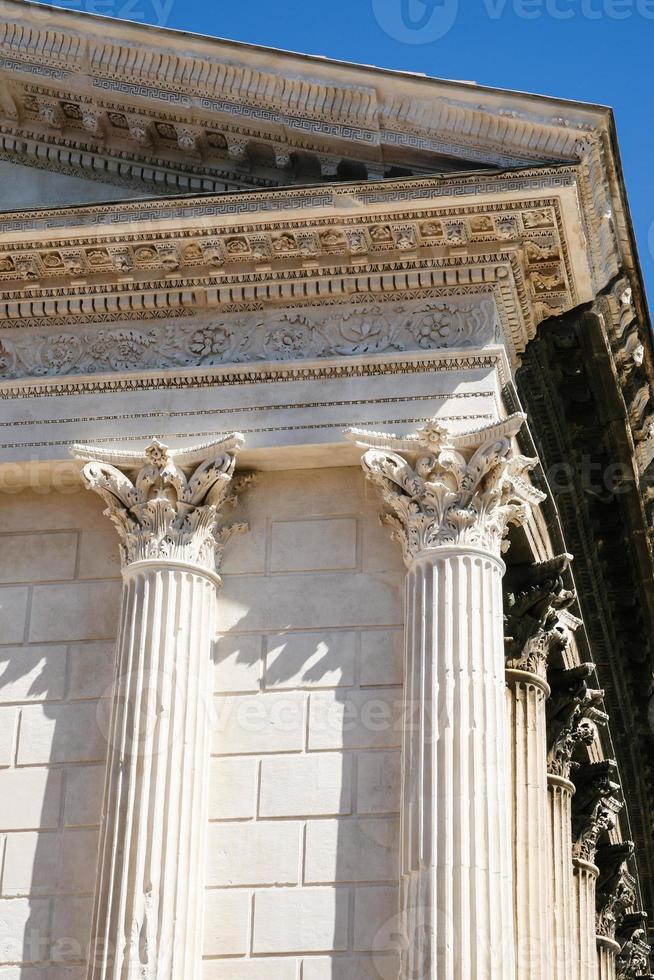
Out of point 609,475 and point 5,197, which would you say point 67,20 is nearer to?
point 5,197

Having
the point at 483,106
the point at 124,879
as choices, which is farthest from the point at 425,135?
the point at 124,879

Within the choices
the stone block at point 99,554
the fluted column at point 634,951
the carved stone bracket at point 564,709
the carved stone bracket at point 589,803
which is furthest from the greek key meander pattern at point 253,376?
the fluted column at point 634,951

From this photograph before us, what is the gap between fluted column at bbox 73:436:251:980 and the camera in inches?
570

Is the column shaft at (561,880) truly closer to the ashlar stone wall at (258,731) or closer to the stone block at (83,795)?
the ashlar stone wall at (258,731)

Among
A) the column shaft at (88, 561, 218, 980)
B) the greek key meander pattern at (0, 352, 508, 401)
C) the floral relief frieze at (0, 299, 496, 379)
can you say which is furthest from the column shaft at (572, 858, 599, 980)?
the floral relief frieze at (0, 299, 496, 379)

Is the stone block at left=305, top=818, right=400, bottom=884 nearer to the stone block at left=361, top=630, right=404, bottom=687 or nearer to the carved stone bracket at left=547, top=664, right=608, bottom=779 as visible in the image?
the stone block at left=361, top=630, right=404, bottom=687

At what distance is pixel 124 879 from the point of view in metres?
14.6

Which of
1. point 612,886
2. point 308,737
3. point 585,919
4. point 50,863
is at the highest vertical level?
point 612,886

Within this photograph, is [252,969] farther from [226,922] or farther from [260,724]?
[260,724]

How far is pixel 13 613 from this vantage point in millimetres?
16578

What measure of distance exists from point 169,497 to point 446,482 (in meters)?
2.70

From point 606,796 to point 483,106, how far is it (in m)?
10.8

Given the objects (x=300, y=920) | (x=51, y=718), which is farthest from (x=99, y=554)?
(x=300, y=920)

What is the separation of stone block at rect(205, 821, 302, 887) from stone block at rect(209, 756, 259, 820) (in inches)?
4.9
